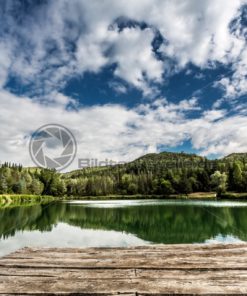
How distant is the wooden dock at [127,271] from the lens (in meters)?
2.66

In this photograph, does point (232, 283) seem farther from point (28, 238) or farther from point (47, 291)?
point (28, 238)

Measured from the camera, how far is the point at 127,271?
126 inches

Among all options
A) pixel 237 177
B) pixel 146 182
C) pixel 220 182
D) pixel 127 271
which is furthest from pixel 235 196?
pixel 127 271

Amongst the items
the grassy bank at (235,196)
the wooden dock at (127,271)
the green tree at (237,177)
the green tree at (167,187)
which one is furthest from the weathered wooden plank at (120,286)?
the green tree at (167,187)

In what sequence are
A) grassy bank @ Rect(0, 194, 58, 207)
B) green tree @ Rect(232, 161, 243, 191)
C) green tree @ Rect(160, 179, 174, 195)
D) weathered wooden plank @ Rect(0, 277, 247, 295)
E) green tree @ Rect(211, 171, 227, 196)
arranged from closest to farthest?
weathered wooden plank @ Rect(0, 277, 247, 295) < grassy bank @ Rect(0, 194, 58, 207) < green tree @ Rect(211, 171, 227, 196) < green tree @ Rect(232, 161, 243, 191) < green tree @ Rect(160, 179, 174, 195)

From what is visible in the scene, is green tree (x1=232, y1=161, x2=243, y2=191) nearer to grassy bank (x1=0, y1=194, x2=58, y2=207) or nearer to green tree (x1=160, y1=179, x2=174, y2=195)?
green tree (x1=160, y1=179, x2=174, y2=195)

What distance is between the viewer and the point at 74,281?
2908 mm

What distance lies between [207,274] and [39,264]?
2075mm

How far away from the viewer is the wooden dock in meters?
2.66

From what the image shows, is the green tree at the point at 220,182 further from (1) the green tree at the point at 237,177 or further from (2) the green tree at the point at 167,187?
(2) the green tree at the point at 167,187

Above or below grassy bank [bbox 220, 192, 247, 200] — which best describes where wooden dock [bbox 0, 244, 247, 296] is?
below

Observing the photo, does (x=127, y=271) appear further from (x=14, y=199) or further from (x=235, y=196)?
(x=235, y=196)

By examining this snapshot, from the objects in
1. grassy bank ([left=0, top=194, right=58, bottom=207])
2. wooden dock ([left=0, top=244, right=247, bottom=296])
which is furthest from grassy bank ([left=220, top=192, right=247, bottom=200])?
wooden dock ([left=0, top=244, right=247, bottom=296])

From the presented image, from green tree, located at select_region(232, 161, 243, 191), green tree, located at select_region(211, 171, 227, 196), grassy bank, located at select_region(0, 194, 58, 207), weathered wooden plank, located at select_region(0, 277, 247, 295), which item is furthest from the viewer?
green tree, located at select_region(232, 161, 243, 191)
